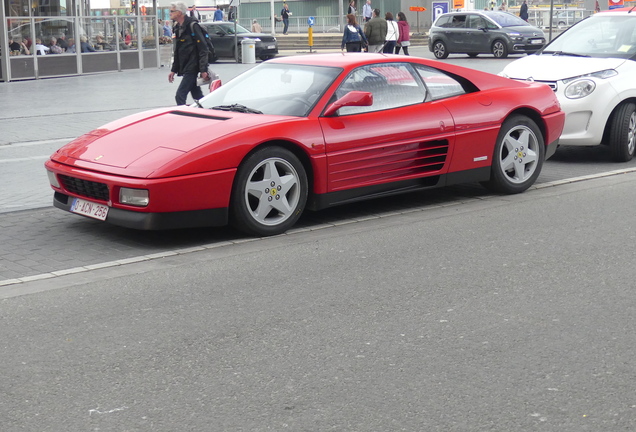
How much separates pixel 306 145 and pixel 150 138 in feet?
3.83

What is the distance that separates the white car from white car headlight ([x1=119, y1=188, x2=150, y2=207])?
539cm

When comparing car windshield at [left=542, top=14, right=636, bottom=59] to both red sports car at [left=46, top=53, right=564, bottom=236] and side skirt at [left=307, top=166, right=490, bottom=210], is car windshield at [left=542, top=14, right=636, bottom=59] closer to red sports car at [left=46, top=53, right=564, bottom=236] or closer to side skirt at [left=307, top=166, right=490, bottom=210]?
red sports car at [left=46, top=53, right=564, bottom=236]

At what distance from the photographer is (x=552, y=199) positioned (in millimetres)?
8438

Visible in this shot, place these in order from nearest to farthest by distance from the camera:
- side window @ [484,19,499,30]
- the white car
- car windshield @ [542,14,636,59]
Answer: the white car < car windshield @ [542,14,636,59] < side window @ [484,19,499,30]

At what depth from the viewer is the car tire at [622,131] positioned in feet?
33.8

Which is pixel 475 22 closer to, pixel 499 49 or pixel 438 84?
pixel 499 49

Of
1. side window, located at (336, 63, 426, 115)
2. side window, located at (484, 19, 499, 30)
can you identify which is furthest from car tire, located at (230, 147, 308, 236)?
side window, located at (484, 19, 499, 30)

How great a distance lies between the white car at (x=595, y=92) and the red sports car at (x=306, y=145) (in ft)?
4.83

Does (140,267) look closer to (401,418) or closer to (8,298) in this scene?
(8,298)

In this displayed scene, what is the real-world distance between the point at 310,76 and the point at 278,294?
9.31ft

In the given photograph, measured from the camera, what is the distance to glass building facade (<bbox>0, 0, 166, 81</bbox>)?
22.2 m

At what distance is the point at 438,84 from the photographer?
8.24 meters

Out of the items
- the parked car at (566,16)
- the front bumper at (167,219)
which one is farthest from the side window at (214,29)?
the front bumper at (167,219)

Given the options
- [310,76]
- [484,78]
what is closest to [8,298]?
[310,76]
